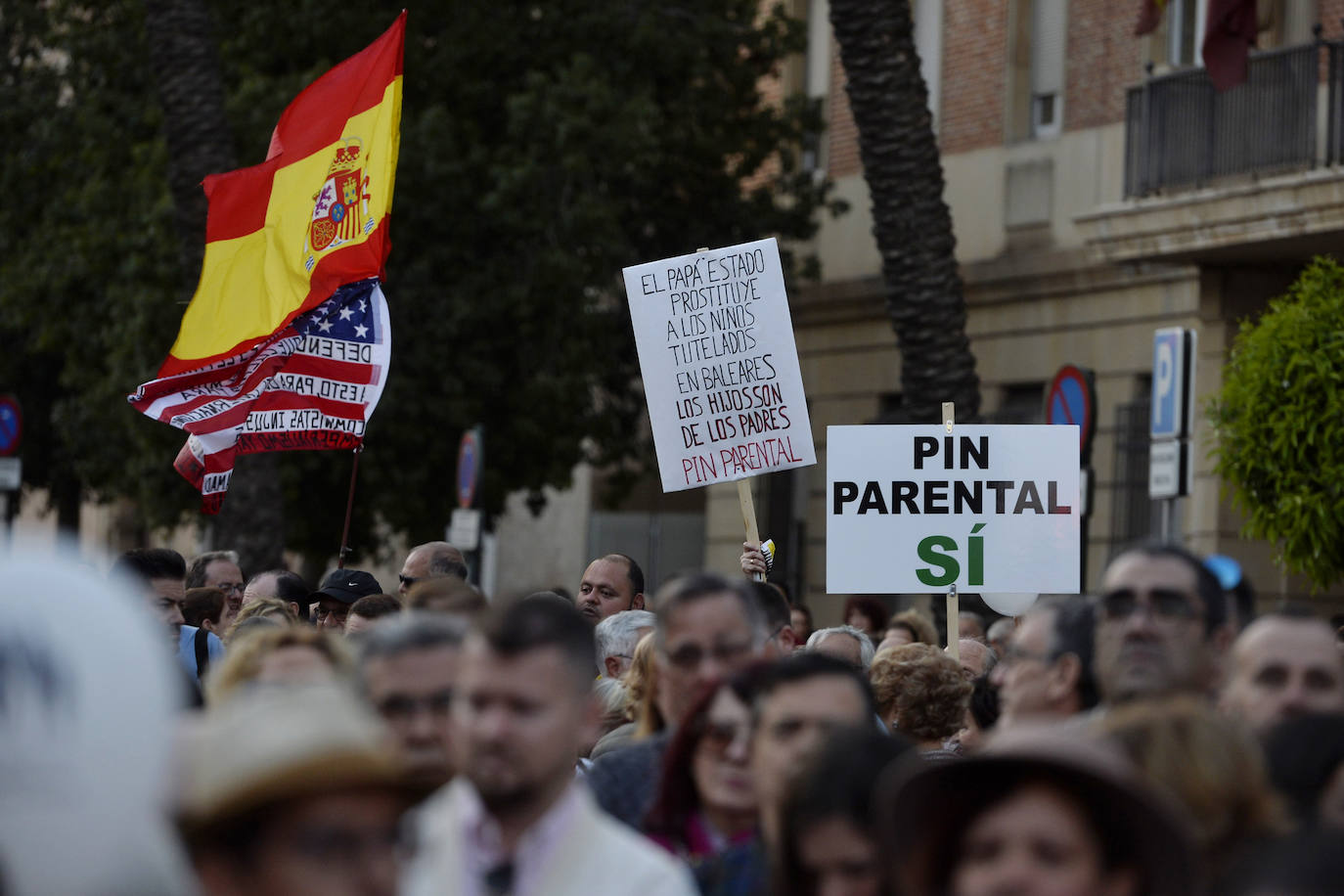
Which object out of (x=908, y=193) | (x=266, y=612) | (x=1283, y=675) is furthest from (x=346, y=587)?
(x=908, y=193)

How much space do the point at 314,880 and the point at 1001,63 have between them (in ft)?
59.5

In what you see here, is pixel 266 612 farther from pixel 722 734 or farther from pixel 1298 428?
pixel 1298 428

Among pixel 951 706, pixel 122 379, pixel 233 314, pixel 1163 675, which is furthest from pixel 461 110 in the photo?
pixel 1163 675

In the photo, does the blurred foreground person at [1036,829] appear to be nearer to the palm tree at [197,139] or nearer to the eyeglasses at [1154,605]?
the eyeglasses at [1154,605]

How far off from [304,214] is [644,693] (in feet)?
18.0

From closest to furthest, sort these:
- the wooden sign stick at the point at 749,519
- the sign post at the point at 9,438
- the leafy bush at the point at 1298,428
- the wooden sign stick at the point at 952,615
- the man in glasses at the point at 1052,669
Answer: the man in glasses at the point at 1052,669
the wooden sign stick at the point at 952,615
the wooden sign stick at the point at 749,519
the leafy bush at the point at 1298,428
the sign post at the point at 9,438

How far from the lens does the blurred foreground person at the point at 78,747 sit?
2490 millimetres

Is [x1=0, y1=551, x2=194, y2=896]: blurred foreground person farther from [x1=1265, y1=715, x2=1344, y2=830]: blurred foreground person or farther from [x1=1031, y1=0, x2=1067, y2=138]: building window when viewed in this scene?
[x1=1031, y1=0, x2=1067, y2=138]: building window

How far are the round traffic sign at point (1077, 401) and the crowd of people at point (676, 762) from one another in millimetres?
6756

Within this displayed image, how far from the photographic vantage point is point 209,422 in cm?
1110

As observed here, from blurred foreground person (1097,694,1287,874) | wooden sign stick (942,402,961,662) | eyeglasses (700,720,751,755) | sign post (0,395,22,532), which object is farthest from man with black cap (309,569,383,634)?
sign post (0,395,22,532)

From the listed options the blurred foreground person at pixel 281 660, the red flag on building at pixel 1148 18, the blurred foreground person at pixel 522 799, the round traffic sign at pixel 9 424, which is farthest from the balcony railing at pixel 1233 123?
the blurred foreground person at pixel 522 799

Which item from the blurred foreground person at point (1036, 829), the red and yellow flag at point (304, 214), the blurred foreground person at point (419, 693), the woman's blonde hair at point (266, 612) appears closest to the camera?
the blurred foreground person at point (1036, 829)

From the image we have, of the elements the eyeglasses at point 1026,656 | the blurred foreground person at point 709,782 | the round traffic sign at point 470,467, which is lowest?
the blurred foreground person at point 709,782
